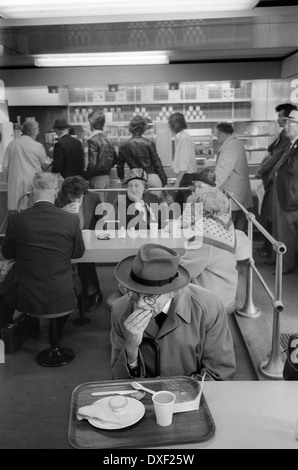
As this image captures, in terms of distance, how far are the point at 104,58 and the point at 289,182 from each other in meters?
3.62

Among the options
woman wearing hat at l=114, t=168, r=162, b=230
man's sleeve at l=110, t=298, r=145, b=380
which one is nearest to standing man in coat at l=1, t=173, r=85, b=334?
woman wearing hat at l=114, t=168, r=162, b=230

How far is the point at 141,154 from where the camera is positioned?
5598 mm

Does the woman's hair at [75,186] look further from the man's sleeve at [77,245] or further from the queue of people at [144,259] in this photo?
the man's sleeve at [77,245]

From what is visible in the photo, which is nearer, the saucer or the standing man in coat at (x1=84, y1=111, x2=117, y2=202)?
the saucer

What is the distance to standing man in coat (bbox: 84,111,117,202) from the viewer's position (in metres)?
5.96

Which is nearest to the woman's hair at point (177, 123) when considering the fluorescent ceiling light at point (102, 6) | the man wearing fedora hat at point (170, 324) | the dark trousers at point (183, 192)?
the dark trousers at point (183, 192)

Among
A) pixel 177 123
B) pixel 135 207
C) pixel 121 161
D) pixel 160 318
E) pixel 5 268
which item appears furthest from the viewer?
pixel 177 123

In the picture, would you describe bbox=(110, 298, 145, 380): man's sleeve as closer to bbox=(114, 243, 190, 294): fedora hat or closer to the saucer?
bbox=(114, 243, 190, 294): fedora hat

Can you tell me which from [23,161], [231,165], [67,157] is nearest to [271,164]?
[231,165]

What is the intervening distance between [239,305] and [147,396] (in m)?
2.72

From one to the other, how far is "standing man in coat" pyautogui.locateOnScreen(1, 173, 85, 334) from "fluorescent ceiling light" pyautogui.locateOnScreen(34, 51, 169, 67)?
4089 millimetres

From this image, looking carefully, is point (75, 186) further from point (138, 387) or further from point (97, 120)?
point (138, 387)
